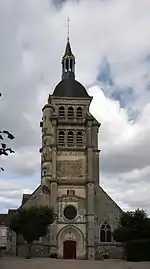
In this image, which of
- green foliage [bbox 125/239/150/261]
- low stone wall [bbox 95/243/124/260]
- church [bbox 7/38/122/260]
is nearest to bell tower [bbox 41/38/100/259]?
church [bbox 7/38/122/260]

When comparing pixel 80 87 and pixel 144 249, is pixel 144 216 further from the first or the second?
pixel 80 87

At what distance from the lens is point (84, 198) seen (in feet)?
160

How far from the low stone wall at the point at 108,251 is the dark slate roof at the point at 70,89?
18.8 m

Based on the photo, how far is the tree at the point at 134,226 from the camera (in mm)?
37531

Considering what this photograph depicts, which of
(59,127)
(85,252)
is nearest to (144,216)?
(85,252)

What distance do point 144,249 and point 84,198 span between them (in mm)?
17666

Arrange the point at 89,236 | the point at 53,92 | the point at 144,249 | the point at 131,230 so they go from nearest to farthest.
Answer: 1. the point at 144,249
2. the point at 131,230
3. the point at 89,236
4. the point at 53,92

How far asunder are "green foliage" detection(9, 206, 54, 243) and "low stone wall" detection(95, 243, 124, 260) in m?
8.52

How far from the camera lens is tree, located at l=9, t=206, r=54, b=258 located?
39.3 m

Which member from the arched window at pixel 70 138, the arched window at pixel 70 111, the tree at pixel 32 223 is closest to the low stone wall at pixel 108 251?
the tree at pixel 32 223

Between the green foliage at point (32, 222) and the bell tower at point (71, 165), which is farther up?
the bell tower at point (71, 165)

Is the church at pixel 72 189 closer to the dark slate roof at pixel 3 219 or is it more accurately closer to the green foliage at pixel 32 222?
the green foliage at pixel 32 222

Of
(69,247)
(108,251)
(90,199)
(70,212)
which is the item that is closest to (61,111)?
(90,199)

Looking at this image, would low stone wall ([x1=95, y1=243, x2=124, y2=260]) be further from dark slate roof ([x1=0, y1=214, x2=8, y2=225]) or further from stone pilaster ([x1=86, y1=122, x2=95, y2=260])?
dark slate roof ([x1=0, y1=214, x2=8, y2=225])
